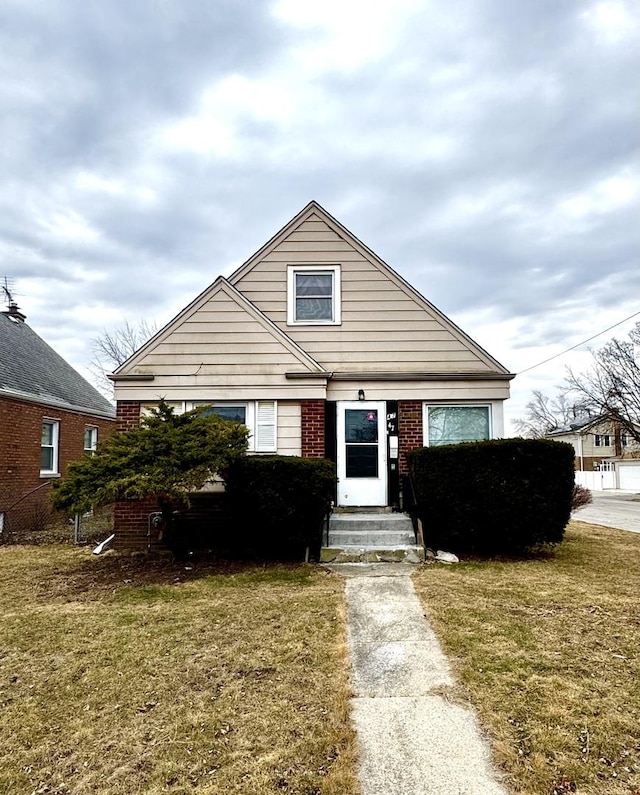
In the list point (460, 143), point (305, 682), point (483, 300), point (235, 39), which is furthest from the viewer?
point (483, 300)

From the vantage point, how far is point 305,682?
3.68 m

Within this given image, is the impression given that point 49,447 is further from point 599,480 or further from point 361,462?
point 599,480

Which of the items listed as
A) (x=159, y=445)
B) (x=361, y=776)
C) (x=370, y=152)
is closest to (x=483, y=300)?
(x=370, y=152)

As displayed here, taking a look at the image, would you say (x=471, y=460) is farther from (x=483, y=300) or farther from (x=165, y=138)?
(x=483, y=300)

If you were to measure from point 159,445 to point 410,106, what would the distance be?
27.0 feet

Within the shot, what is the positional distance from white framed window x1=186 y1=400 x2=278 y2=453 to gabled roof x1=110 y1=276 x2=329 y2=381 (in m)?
1.00

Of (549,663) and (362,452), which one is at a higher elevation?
(362,452)

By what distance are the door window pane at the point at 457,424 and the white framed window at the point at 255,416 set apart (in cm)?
300

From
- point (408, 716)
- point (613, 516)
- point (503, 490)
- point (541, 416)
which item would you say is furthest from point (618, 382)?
point (541, 416)

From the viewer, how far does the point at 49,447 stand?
48.2ft

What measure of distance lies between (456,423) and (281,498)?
4.16 m

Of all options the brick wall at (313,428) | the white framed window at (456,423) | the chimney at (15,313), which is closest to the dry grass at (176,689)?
the brick wall at (313,428)

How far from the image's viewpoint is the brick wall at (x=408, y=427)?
9.52 m

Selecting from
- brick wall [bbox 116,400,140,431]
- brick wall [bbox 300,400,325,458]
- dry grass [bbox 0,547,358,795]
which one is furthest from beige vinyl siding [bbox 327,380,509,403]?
dry grass [bbox 0,547,358,795]
